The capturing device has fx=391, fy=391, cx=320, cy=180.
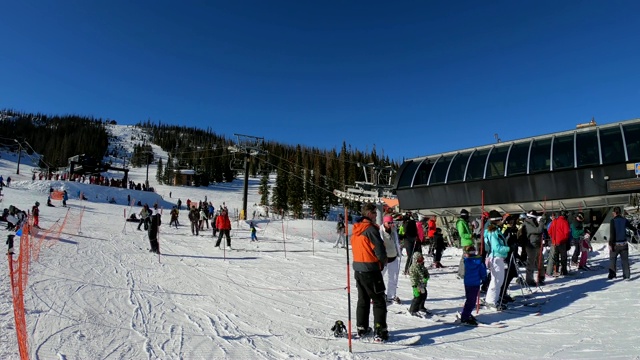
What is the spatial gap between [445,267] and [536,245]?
417 cm

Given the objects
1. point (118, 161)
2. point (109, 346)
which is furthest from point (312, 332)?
point (118, 161)

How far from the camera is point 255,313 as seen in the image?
268 inches

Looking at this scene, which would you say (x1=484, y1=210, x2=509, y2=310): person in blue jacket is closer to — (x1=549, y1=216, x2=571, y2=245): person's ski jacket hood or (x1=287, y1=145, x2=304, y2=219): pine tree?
(x1=549, y1=216, x2=571, y2=245): person's ski jacket hood

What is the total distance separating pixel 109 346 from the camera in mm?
4715

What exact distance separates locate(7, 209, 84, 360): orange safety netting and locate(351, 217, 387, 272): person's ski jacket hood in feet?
12.8

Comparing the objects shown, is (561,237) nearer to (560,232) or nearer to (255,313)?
(560,232)

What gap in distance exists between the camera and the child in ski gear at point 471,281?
6.12m

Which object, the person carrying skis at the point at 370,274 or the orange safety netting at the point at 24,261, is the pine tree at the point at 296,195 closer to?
the orange safety netting at the point at 24,261

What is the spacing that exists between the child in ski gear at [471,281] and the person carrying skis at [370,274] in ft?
5.53

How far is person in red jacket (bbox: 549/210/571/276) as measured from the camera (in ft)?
32.7

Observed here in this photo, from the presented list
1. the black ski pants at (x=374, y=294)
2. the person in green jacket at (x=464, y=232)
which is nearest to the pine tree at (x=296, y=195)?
the person in green jacket at (x=464, y=232)

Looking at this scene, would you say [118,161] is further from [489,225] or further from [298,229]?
[489,225]

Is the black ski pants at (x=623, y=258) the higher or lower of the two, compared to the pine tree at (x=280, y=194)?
lower

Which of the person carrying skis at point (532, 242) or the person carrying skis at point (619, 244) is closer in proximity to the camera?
the person carrying skis at point (532, 242)
